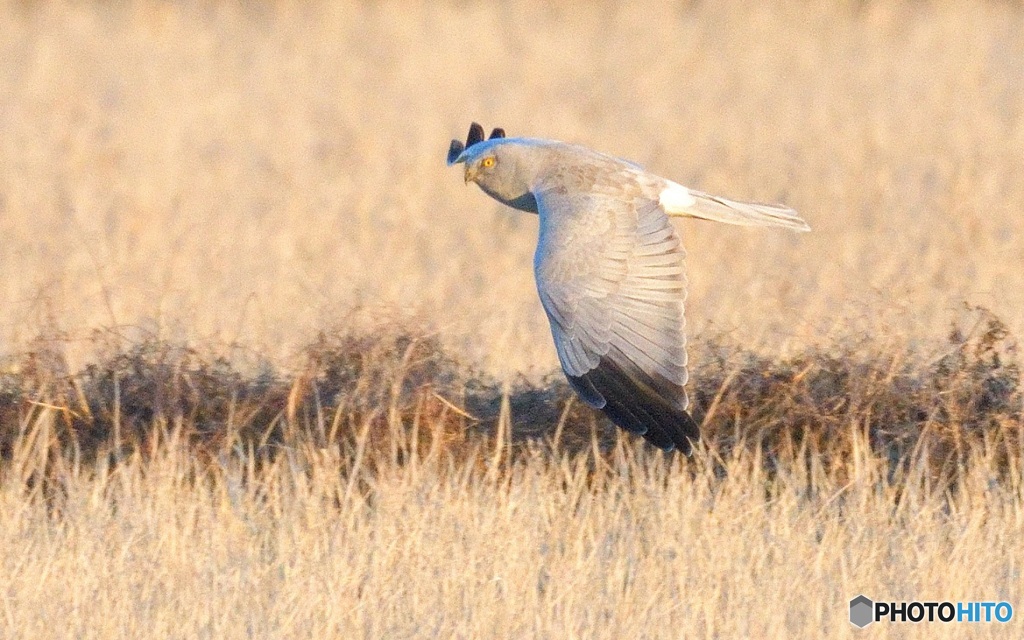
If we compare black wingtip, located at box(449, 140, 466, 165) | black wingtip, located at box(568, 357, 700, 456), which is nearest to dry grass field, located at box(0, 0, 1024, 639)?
black wingtip, located at box(568, 357, 700, 456)

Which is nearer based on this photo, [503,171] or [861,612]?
[861,612]

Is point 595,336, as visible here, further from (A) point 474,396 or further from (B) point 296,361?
(B) point 296,361

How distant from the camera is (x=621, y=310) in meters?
5.61

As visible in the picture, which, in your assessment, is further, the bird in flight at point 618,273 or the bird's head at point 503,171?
the bird's head at point 503,171

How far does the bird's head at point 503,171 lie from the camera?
6617 millimetres

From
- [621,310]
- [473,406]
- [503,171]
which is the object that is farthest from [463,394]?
[621,310]

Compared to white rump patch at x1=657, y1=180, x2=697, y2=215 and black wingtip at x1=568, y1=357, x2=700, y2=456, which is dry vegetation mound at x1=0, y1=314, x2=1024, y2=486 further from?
black wingtip at x1=568, y1=357, x2=700, y2=456

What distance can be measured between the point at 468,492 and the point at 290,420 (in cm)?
73

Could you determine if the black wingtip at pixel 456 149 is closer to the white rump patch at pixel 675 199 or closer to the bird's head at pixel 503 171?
the bird's head at pixel 503 171

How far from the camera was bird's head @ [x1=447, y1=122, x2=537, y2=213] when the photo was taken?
662 cm
